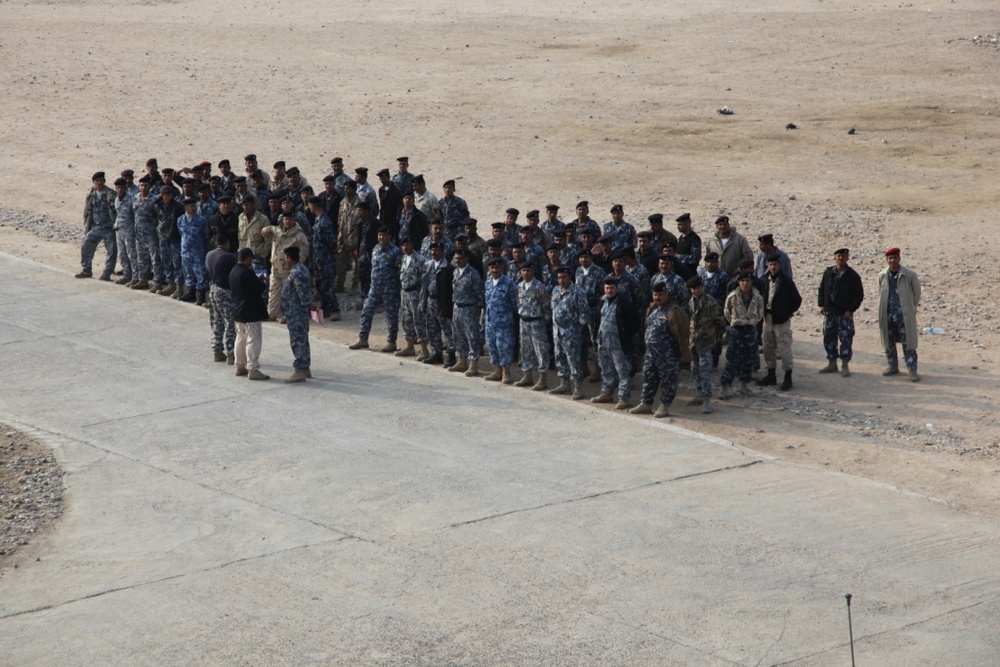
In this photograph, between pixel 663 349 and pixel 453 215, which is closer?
pixel 663 349

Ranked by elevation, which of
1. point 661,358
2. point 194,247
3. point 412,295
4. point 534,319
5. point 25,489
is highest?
point 194,247

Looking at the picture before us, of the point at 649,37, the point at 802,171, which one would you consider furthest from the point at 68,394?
the point at 649,37

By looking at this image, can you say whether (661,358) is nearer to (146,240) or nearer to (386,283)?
(386,283)

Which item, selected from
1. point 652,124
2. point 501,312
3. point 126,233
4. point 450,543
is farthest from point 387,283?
point 652,124

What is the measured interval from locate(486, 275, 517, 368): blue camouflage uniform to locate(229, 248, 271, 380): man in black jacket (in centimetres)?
258

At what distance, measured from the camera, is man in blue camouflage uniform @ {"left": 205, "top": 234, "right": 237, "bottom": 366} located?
1694 centimetres

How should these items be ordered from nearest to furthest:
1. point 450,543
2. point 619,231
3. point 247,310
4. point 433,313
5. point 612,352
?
1. point 450,543
2. point 612,352
3. point 247,310
4. point 433,313
5. point 619,231

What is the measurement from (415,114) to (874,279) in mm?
13530

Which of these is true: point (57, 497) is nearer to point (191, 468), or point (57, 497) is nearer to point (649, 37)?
point (191, 468)

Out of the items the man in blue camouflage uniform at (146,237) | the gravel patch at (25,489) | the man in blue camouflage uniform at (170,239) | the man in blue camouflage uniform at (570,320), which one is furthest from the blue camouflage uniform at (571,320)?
the man in blue camouflage uniform at (146,237)

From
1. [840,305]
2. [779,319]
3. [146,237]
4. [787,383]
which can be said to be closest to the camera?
[779,319]

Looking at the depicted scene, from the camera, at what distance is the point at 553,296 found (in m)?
16.1

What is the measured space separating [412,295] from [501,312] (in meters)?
1.48

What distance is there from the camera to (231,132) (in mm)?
31141
